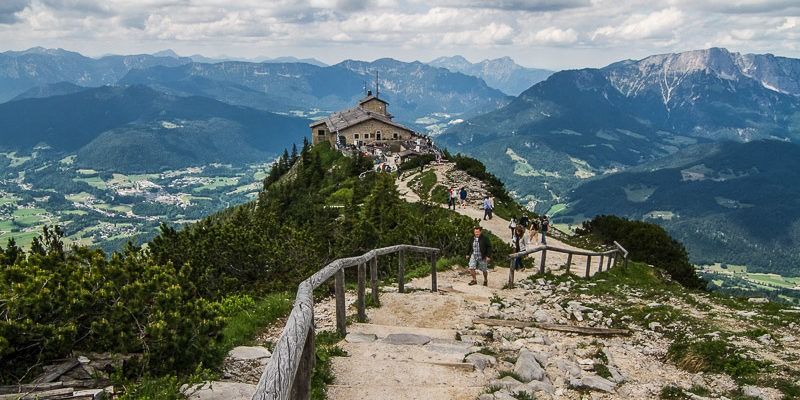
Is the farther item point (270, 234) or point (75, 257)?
point (270, 234)

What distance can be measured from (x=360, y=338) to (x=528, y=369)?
3.03 meters

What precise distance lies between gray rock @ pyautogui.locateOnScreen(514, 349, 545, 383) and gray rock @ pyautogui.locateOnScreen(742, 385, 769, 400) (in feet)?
9.36

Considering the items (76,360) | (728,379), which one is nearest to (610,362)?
(728,379)

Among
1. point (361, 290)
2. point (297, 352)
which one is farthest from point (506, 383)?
point (361, 290)

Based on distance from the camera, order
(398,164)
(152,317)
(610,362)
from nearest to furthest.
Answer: (152,317)
(610,362)
(398,164)

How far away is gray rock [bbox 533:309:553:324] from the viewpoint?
12.8 metres

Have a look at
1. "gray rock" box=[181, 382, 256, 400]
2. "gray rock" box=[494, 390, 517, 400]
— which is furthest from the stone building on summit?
"gray rock" box=[181, 382, 256, 400]

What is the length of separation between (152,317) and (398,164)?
5752 cm

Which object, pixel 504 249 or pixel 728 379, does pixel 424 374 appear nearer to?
pixel 728 379

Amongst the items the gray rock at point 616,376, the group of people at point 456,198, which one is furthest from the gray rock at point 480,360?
the group of people at point 456,198

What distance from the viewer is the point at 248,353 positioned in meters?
8.37

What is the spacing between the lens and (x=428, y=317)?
12805 mm

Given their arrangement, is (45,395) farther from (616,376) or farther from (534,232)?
(534,232)

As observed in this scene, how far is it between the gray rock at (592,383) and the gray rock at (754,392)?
5.96 ft
